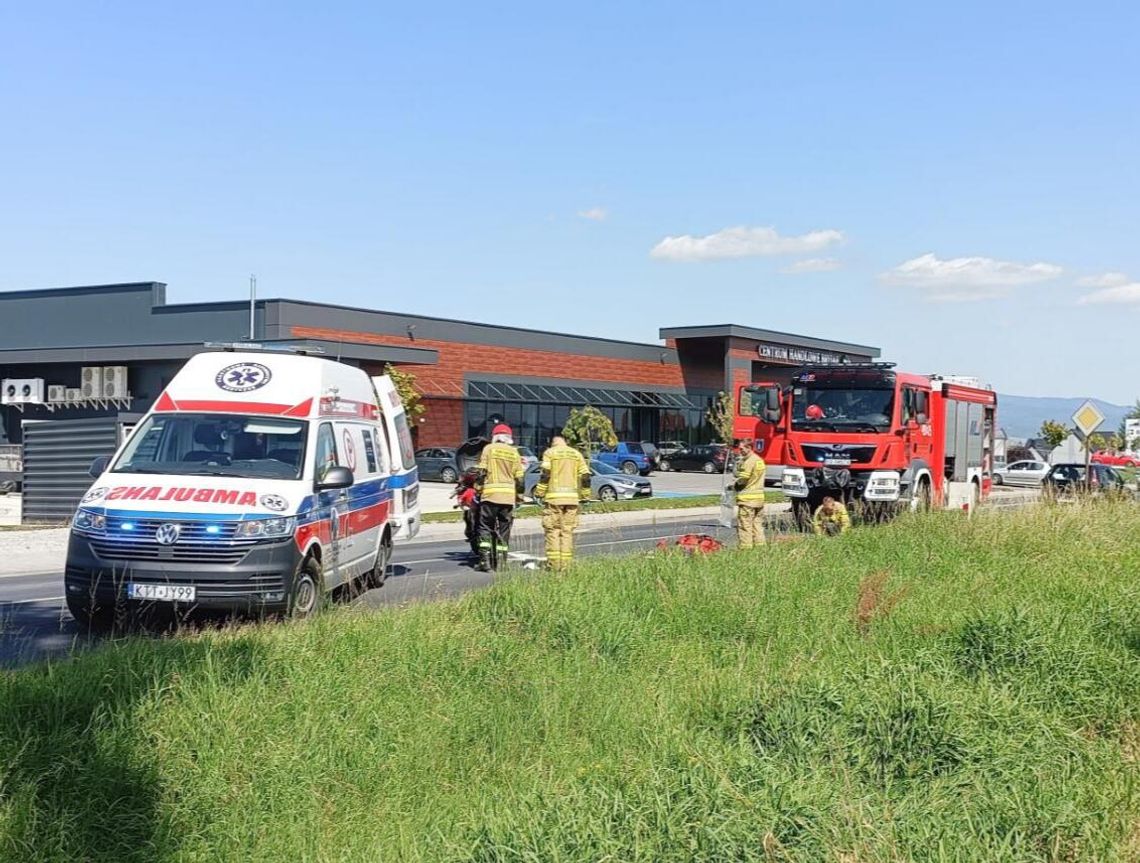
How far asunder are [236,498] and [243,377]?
2026 mm

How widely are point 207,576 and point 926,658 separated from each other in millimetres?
5399

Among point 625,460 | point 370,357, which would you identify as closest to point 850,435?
point 370,357

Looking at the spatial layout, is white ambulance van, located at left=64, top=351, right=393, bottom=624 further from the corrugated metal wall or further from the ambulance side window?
the corrugated metal wall

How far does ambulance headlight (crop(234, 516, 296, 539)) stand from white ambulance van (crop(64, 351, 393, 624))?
1cm

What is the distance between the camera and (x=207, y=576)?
30.2ft

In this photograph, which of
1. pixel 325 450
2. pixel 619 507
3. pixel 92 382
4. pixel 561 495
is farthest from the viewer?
pixel 92 382

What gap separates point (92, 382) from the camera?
150 ft

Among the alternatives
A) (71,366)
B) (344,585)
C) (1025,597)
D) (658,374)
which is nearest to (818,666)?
(1025,597)

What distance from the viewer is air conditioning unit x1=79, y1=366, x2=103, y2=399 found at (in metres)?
45.5

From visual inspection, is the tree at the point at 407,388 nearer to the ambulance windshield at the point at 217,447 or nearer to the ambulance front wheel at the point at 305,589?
the ambulance windshield at the point at 217,447

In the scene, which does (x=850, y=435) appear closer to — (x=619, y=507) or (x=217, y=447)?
(x=619, y=507)


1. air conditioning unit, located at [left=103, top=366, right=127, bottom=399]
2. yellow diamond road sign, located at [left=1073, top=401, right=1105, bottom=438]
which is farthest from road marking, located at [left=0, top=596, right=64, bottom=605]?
air conditioning unit, located at [left=103, top=366, right=127, bottom=399]

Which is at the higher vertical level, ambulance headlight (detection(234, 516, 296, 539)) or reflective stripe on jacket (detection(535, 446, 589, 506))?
reflective stripe on jacket (detection(535, 446, 589, 506))

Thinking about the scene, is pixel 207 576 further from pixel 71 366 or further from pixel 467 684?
pixel 71 366
